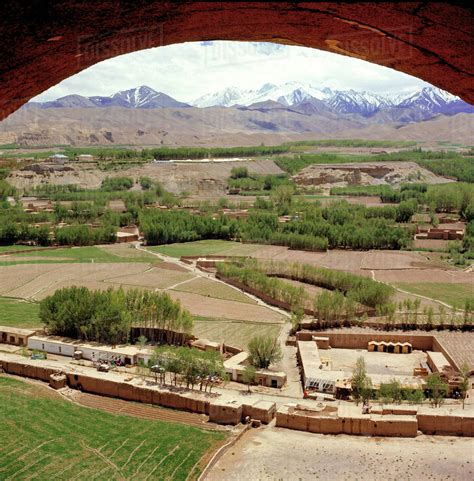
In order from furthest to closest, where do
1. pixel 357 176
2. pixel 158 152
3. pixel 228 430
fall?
pixel 158 152 → pixel 357 176 → pixel 228 430

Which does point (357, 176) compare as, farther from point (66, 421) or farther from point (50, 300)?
point (66, 421)

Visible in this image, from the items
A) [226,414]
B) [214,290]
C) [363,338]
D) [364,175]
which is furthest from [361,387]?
[364,175]

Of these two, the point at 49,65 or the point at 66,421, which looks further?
the point at 66,421

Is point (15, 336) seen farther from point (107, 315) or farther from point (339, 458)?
point (339, 458)

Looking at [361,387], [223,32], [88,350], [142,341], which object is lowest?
[88,350]

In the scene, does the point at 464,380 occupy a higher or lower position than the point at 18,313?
higher

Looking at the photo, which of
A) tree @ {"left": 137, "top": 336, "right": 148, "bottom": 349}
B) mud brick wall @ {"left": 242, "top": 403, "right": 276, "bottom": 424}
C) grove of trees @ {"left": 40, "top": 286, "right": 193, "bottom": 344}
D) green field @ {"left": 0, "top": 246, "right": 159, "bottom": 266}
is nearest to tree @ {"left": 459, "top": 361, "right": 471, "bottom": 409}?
mud brick wall @ {"left": 242, "top": 403, "right": 276, "bottom": 424}

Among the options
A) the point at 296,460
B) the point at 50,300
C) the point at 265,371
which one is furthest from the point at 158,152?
the point at 296,460
